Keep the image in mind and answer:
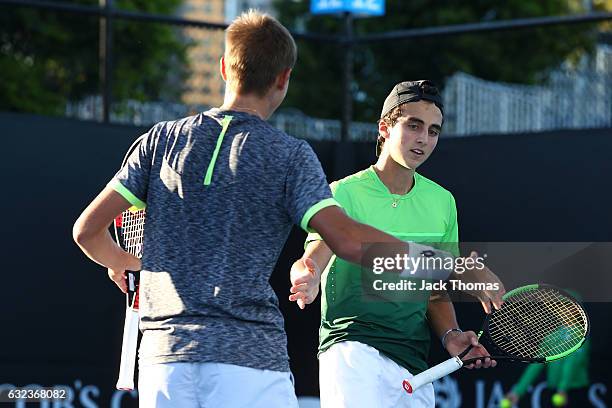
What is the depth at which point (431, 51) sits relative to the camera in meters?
20.0

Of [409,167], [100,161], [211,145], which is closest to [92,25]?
[100,161]

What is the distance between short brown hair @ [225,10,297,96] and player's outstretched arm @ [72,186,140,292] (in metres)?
0.43

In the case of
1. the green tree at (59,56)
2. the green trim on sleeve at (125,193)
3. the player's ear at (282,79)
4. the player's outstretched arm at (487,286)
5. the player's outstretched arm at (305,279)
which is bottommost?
the player's outstretched arm at (487,286)

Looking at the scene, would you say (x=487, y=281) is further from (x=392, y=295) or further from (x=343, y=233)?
(x=343, y=233)

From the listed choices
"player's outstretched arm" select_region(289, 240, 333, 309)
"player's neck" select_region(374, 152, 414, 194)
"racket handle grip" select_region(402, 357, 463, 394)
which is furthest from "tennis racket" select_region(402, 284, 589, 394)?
"player's outstretched arm" select_region(289, 240, 333, 309)

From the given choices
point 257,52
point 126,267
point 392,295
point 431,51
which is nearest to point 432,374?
point 392,295

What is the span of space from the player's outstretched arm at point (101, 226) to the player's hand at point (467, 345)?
4.37 ft

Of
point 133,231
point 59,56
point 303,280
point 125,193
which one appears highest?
point 59,56

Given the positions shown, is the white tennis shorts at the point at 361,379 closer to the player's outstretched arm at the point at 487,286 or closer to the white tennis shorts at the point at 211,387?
the player's outstretched arm at the point at 487,286

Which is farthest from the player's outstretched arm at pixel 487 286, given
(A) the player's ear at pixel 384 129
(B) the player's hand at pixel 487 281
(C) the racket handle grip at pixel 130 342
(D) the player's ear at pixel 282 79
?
(D) the player's ear at pixel 282 79

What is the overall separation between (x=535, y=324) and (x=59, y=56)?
1298 centimetres

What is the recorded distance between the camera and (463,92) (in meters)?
12.4

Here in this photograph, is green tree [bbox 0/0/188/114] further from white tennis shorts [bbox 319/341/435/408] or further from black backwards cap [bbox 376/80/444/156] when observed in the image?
white tennis shorts [bbox 319/341/435/408]

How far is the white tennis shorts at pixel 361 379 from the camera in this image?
3.90m
